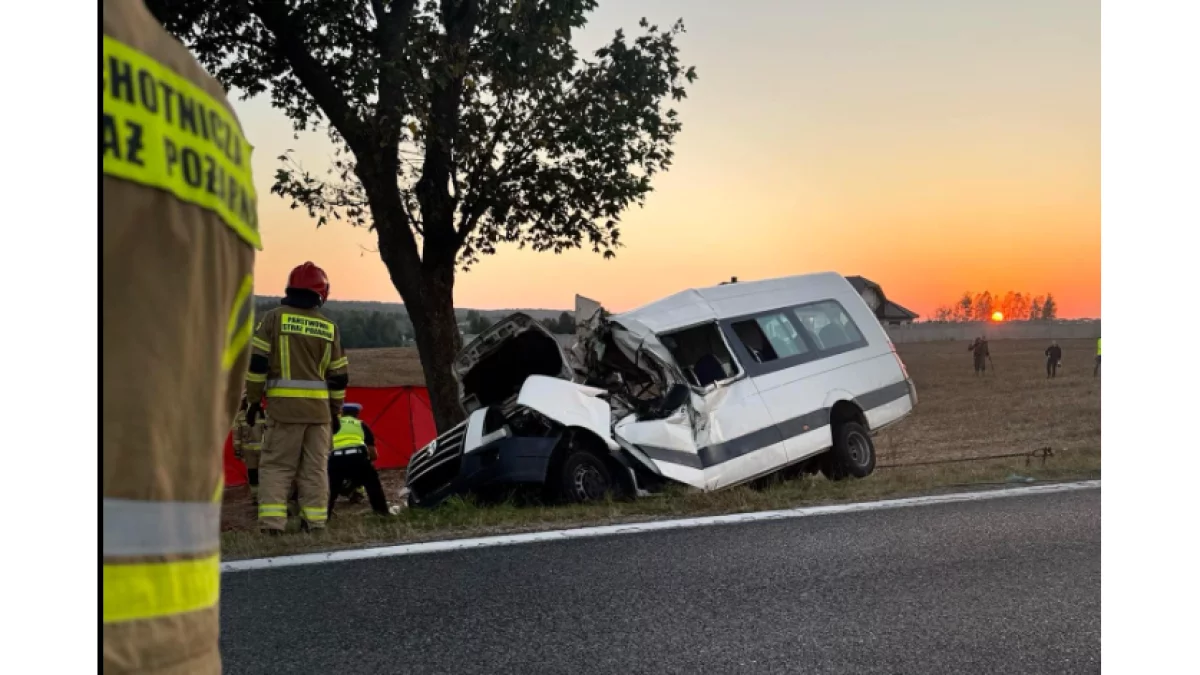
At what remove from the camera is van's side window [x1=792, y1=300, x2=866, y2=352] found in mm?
10820

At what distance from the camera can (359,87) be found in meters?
12.0

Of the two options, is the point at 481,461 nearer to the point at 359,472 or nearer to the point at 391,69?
the point at 359,472

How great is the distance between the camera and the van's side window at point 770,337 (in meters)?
10.1

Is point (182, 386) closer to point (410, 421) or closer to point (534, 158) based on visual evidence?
point (534, 158)

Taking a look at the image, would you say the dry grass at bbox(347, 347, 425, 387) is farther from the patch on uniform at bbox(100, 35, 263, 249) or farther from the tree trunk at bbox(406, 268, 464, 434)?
the patch on uniform at bbox(100, 35, 263, 249)

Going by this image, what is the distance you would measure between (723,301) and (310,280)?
441 cm

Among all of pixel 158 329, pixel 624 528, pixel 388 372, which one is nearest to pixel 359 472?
pixel 624 528

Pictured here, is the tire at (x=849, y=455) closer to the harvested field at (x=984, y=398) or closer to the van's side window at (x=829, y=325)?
the van's side window at (x=829, y=325)

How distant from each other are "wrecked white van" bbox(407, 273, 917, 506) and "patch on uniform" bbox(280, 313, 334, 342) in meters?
1.60

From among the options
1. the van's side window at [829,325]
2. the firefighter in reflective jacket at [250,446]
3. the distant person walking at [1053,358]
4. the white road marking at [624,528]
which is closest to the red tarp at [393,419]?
the firefighter in reflective jacket at [250,446]

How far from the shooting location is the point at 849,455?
34.6 ft

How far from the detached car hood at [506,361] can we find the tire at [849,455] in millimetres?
3059

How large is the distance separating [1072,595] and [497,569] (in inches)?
108

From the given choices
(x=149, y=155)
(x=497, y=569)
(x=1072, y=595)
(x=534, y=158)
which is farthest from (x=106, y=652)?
(x=534, y=158)
